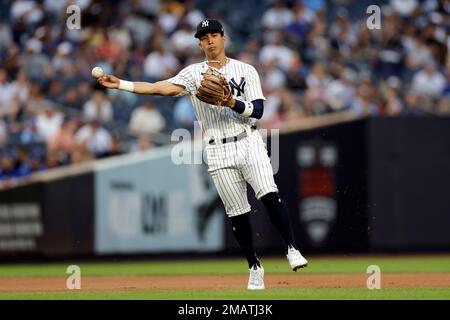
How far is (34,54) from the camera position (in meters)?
17.0

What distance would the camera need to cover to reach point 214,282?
10.1 metres

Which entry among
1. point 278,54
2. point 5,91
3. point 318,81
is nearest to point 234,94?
point 318,81

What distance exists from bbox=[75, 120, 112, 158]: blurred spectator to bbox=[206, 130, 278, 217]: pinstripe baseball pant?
6.66 meters

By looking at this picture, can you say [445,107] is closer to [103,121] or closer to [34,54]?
[103,121]

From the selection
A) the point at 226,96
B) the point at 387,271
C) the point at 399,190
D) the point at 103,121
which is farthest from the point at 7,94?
the point at 226,96

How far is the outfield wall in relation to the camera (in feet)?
47.2

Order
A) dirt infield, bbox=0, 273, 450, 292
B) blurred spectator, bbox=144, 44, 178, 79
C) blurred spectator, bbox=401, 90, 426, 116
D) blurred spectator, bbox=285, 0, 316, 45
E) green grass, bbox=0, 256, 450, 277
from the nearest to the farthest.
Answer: dirt infield, bbox=0, 273, 450, 292 < green grass, bbox=0, 256, 450, 277 < blurred spectator, bbox=401, 90, 426, 116 < blurred spectator, bbox=144, 44, 178, 79 < blurred spectator, bbox=285, 0, 316, 45

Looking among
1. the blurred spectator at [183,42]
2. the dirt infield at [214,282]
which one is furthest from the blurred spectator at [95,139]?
the dirt infield at [214,282]

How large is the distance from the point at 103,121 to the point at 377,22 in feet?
14.0

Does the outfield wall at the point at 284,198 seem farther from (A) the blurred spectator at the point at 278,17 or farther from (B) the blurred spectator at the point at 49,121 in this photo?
(A) the blurred spectator at the point at 278,17

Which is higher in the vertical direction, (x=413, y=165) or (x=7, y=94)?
(x=7, y=94)

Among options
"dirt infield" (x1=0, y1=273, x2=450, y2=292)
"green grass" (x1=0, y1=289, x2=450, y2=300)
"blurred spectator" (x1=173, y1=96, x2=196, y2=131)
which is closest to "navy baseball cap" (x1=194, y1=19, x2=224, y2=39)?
"green grass" (x1=0, y1=289, x2=450, y2=300)

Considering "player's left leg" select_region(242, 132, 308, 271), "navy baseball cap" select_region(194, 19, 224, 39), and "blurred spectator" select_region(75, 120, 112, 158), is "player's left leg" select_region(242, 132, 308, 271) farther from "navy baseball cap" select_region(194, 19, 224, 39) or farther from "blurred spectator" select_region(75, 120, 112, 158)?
"blurred spectator" select_region(75, 120, 112, 158)

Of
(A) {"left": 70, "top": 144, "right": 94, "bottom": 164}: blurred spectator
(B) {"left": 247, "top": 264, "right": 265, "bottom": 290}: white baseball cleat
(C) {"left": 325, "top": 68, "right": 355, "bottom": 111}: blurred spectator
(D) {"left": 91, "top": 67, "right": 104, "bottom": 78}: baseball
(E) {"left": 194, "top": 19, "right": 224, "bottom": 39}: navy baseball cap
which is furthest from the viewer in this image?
(C) {"left": 325, "top": 68, "right": 355, "bottom": 111}: blurred spectator
